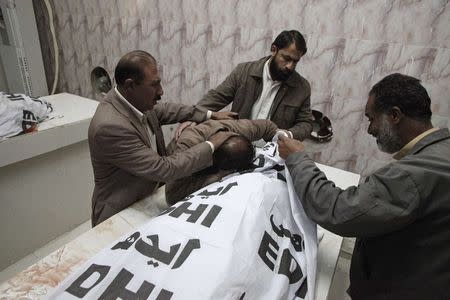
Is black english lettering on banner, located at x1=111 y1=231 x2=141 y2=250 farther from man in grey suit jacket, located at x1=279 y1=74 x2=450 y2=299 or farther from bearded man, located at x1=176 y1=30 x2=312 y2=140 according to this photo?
bearded man, located at x1=176 y1=30 x2=312 y2=140

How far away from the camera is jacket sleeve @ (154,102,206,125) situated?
5.10 ft

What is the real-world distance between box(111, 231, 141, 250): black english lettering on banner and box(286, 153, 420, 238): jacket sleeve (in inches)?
20.8

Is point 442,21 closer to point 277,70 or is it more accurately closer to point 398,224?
point 277,70

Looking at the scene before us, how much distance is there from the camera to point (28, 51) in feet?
8.74

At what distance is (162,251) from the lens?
828 mm

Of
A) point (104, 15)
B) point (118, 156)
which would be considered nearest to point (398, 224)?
point (118, 156)

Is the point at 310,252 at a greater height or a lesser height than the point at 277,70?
lesser

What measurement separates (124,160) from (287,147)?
61 centimetres

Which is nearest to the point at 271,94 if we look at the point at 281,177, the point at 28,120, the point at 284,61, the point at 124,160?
the point at 284,61

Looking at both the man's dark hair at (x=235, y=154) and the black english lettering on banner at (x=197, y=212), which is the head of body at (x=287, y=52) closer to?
the man's dark hair at (x=235, y=154)

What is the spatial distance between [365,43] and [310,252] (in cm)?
142

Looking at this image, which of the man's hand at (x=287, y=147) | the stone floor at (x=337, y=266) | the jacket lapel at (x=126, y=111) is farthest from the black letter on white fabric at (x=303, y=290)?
the jacket lapel at (x=126, y=111)

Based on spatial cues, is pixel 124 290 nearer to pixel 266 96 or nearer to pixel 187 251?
pixel 187 251

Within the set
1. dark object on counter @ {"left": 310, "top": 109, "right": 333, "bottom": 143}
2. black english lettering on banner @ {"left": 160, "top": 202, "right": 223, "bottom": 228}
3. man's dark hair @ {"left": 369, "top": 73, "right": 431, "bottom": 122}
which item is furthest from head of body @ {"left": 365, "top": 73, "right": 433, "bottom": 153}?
dark object on counter @ {"left": 310, "top": 109, "right": 333, "bottom": 143}
